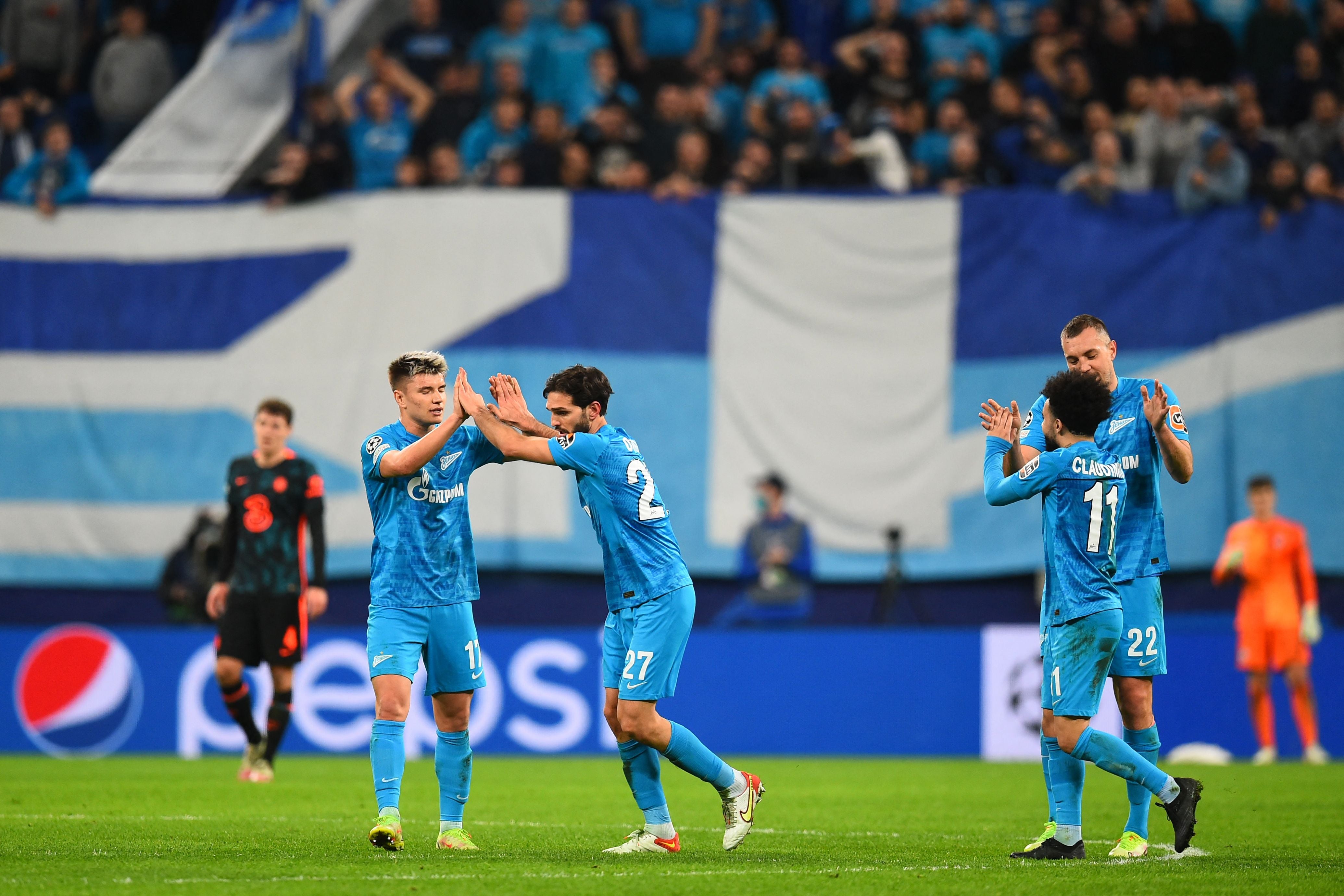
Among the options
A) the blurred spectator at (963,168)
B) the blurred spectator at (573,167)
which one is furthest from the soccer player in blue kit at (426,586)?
the blurred spectator at (963,168)

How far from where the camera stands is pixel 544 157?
1662 centimetres

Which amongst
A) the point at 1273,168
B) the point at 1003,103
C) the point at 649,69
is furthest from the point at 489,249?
the point at 1273,168

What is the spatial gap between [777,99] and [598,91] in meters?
1.95

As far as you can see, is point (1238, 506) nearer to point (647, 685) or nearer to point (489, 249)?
point (489, 249)

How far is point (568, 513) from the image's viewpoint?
16.3 m

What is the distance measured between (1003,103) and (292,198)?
7.28 meters

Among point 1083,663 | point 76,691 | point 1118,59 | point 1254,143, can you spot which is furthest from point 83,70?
point 1083,663

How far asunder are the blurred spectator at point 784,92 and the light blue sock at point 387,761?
1114cm

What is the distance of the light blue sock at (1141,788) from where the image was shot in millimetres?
7043

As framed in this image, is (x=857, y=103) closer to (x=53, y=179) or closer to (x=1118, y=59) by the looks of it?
(x=1118, y=59)

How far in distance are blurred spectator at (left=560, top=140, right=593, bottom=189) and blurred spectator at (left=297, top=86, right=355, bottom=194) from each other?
2179mm

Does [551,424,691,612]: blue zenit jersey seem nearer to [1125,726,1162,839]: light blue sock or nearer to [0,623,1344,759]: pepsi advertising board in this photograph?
[1125,726,1162,839]: light blue sock

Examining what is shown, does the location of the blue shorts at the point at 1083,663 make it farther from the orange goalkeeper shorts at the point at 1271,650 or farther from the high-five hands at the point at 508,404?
the orange goalkeeper shorts at the point at 1271,650

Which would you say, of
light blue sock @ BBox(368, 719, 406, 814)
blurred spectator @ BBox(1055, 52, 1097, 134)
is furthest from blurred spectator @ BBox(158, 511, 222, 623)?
blurred spectator @ BBox(1055, 52, 1097, 134)
